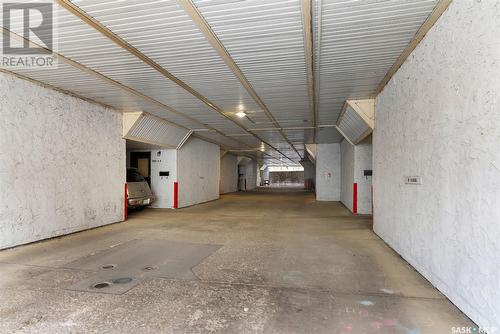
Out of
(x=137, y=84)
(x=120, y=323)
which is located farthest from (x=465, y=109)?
(x=137, y=84)

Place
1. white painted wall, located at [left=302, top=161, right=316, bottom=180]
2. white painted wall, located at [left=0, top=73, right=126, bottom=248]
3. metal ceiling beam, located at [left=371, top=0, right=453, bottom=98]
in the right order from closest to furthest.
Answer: metal ceiling beam, located at [left=371, top=0, right=453, bottom=98] < white painted wall, located at [left=0, top=73, right=126, bottom=248] < white painted wall, located at [left=302, top=161, right=316, bottom=180]

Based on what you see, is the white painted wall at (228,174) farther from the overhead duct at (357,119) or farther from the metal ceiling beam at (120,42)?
the metal ceiling beam at (120,42)

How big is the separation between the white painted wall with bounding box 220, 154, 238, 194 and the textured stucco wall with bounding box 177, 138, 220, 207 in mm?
3594

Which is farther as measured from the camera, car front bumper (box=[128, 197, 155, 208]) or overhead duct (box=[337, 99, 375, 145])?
car front bumper (box=[128, 197, 155, 208])

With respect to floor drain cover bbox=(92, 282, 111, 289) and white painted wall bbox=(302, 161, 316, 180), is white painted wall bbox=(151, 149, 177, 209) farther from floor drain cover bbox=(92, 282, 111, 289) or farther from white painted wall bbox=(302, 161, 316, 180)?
white painted wall bbox=(302, 161, 316, 180)

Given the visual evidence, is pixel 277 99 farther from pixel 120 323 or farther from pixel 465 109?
pixel 120 323

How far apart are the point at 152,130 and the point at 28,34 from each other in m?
4.89

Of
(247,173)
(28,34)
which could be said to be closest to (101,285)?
(28,34)

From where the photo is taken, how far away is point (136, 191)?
8.77 m

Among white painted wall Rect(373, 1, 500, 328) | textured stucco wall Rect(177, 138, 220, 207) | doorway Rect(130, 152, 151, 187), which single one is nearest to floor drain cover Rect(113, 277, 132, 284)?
white painted wall Rect(373, 1, 500, 328)

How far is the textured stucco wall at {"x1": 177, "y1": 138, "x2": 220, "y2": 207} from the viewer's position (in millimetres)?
10867

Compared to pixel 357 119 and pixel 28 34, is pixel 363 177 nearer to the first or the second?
pixel 357 119

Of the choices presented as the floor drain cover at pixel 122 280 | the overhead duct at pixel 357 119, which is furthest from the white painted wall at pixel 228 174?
the floor drain cover at pixel 122 280

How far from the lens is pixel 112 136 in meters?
7.10
